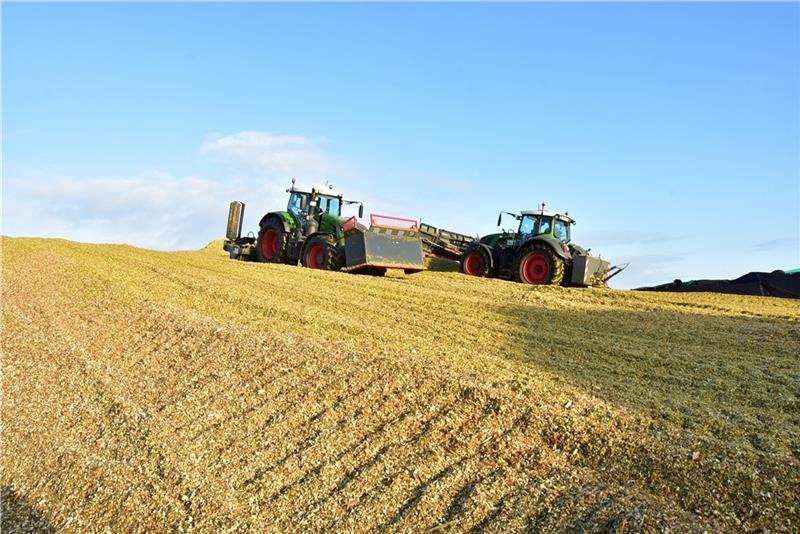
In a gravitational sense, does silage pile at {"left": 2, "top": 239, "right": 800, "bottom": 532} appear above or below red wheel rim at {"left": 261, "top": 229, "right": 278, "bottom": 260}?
below

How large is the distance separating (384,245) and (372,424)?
10.9 meters

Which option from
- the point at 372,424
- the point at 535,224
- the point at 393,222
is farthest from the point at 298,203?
the point at 372,424

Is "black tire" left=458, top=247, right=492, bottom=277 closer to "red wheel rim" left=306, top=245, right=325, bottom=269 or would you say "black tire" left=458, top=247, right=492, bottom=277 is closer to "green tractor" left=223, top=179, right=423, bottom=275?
"green tractor" left=223, top=179, right=423, bottom=275

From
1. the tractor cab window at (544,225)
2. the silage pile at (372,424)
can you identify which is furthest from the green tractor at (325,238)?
the silage pile at (372,424)

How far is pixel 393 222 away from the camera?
1608 cm

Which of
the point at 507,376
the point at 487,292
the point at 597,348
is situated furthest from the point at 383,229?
the point at 507,376

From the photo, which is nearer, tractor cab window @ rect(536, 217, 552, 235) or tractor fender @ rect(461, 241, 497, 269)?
tractor fender @ rect(461, 241, 497, 269)

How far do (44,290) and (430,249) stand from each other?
11.0 metres

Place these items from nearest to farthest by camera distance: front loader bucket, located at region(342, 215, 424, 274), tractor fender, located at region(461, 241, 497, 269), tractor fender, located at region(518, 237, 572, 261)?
front loader bucket, located at region(342, 215, 424, 274)
tractor fender, located at region(518, 237, 572, 261)
tractor fender, located at region(461, 241, 497, 269)

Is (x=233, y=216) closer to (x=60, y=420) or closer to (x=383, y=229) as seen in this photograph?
(x=383, y=229)

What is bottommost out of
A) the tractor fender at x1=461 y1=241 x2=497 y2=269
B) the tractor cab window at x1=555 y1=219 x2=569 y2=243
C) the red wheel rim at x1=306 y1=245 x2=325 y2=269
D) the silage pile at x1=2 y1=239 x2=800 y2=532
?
the silage pile at x1=2 y1=239 x2=800 y2=532

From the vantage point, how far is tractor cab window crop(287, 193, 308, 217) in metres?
18.2

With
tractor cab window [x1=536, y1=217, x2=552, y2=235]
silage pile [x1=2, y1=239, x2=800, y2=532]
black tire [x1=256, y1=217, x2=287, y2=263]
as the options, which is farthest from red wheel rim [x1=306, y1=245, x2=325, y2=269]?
silage pile [x1=2, y1=239, x2=800, y2=532]

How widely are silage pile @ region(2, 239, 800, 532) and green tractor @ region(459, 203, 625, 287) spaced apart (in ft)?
23.1
